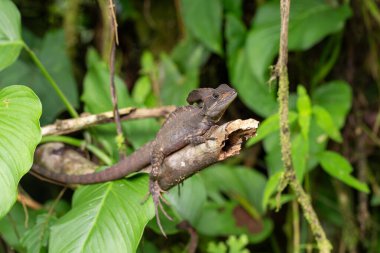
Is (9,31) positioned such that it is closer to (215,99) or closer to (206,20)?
(215,99)

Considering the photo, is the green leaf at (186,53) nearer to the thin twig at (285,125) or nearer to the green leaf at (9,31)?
the green leaf at (9,31)

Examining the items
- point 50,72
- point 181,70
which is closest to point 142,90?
point 181,70

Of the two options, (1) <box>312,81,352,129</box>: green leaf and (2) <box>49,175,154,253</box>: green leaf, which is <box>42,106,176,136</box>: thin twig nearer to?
(2) <box>49,175,154,253</box>: green leaf

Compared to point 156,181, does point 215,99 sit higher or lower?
higher

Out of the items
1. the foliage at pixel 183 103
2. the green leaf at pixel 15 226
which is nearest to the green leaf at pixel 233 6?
the foliage at pixel 183 103

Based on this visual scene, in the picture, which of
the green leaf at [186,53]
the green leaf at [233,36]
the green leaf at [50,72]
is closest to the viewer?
the green leaf at [50,72]

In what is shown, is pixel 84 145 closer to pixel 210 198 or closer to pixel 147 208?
pixel 147 208
